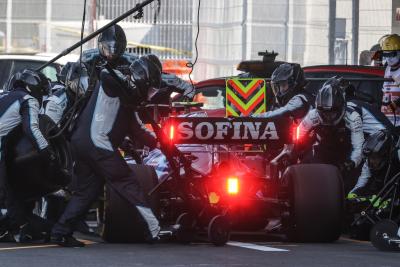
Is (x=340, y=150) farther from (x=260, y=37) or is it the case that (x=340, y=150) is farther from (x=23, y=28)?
(x=23, y=28)

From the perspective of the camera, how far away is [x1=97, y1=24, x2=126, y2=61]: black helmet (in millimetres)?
13789

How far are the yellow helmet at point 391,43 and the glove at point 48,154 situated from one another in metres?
5.40

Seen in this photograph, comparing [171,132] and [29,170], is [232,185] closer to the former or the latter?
[171,132]

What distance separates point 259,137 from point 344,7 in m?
22.4

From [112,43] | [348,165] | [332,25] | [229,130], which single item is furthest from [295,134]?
[332,25]

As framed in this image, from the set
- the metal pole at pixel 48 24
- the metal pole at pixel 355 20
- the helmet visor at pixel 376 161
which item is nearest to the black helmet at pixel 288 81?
the helmet visor at pixel 376 161

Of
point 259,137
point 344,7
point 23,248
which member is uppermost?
point 344,7

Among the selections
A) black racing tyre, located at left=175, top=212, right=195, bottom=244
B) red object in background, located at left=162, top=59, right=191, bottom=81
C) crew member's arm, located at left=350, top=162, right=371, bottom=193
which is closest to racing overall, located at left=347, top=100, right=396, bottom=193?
crew member's arm, located at left=350, top=162, right=371, bottom=193

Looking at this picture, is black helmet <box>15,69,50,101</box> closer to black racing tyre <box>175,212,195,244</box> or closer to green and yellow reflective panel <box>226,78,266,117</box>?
black racing tyre <box>175,212,195,244</box>

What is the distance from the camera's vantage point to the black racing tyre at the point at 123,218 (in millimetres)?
12531

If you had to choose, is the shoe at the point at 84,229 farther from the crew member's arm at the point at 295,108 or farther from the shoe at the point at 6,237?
the crew member's arm at the point at 295,108

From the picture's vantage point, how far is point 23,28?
50406 millimetres

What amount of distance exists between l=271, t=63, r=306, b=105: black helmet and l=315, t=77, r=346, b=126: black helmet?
513mm

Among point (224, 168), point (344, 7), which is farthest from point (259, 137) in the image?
point (344, 7)
